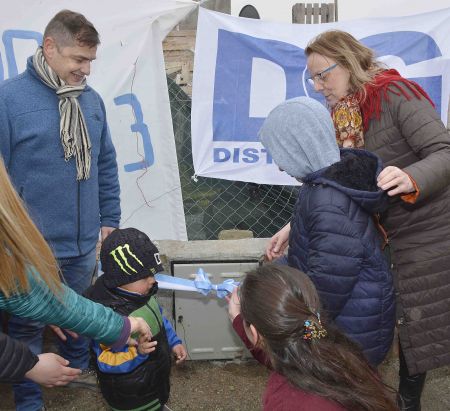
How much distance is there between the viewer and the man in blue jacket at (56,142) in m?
2.24

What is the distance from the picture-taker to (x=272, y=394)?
4.32 feet

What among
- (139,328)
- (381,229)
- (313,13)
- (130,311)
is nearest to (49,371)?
(139,328)

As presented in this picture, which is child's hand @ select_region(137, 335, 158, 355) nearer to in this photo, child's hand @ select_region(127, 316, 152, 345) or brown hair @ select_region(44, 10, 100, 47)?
child's hand @ select_region(127, 316, 152, 345)

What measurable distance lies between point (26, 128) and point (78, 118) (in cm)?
24

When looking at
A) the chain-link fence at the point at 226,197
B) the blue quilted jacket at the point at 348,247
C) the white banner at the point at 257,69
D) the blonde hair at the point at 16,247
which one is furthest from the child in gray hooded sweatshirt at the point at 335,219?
the chain-link fence at the point at 226,197

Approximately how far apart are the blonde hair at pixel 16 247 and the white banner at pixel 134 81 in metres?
2.23

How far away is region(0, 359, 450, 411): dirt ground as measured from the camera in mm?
2719

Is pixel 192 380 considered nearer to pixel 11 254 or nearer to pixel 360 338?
pixel 360 338

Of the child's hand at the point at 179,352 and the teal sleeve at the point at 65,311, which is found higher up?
Result: the teal sleeve at the point at 65,311

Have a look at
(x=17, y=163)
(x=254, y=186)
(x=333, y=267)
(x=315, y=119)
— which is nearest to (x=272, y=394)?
(x=333, y=267)

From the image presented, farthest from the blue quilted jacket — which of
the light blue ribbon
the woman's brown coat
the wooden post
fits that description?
the wooden post

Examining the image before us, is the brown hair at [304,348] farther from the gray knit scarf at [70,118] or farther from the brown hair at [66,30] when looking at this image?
the brown hair at [66,30]

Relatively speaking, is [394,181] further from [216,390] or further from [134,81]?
[134,81]

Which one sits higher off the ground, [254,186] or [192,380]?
[254,186]
